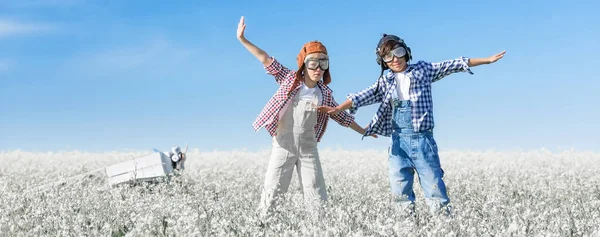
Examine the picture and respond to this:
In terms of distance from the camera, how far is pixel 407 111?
20.8ft

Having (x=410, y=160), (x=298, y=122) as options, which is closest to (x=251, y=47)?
(x=298, y=122)

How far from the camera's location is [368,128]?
6559 mm

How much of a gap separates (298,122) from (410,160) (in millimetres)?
1230

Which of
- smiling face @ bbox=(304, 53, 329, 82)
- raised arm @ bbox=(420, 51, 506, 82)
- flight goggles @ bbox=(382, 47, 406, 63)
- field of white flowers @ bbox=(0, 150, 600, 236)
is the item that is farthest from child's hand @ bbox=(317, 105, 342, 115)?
raised arm @ bbox=(420, 51, 506, 82)

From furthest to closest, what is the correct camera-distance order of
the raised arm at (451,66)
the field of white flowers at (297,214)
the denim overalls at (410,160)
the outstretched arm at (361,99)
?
the raised arm at (451,66)
the outstretched arm at (361,99)
the denim overalls at (410,160)
the field of white flowers at (297,214)

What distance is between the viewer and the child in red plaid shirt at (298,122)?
6.44 metres

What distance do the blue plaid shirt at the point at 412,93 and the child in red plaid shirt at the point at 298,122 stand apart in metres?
0.44

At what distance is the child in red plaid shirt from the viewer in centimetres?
644

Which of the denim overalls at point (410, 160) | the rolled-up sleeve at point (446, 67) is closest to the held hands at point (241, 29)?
the denim overalls at point (410, 160)

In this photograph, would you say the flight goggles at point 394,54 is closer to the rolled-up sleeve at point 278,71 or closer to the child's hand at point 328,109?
the child's hand at point 328,109

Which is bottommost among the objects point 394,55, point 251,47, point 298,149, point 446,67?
point 298,149

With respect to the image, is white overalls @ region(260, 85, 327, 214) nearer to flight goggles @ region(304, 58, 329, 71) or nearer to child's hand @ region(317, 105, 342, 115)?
child's hand @ region(317, 105, 342, 115)

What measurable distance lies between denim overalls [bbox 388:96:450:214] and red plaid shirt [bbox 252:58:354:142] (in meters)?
0.64

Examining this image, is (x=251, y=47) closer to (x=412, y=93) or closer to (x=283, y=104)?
(x=283, y=104)
